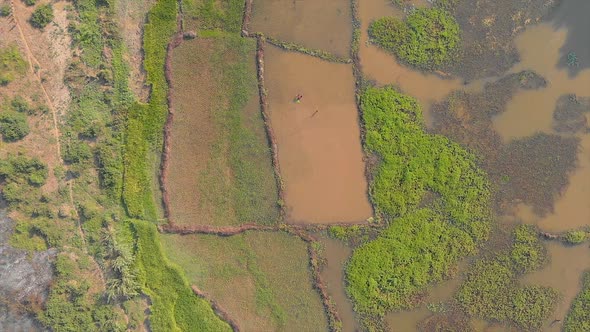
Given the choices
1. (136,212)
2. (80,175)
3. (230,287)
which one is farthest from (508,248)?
(80,175)

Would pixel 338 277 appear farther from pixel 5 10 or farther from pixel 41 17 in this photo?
pixel 5 10

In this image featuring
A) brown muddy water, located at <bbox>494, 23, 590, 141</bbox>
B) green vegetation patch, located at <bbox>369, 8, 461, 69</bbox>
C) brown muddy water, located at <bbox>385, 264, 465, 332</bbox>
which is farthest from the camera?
Result: green vegetation patch, located at <bbox>369, 8, 461, 69</bbox>

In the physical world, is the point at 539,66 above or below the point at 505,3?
below

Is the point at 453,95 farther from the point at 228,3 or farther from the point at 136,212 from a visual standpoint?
Result: the point at 136,212

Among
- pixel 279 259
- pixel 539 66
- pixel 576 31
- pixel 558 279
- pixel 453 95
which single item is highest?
pixel 576 31

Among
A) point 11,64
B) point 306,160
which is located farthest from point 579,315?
point 11,64

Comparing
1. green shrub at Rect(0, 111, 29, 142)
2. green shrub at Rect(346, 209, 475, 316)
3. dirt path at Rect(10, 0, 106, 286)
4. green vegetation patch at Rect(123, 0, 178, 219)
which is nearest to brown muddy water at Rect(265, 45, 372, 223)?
green shrub at Rect(346, 209, 475, 316)

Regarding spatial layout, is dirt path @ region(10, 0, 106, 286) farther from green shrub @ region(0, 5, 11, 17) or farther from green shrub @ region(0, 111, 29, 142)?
green shrub @ region(0, 111, 29, 142)
